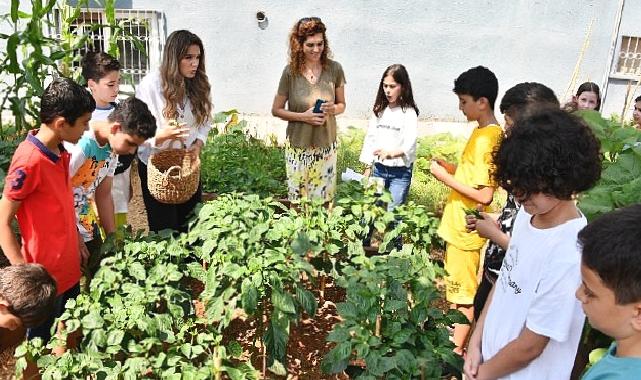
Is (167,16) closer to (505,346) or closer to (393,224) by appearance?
(393,224)

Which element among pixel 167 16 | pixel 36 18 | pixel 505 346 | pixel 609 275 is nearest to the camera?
pixel 609 275

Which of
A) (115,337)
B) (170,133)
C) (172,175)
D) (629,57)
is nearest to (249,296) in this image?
(115,337)

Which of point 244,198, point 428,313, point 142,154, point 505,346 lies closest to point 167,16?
point 142,154

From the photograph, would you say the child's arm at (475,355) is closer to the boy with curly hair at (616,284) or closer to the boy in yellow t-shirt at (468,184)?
the boy with curly hair at (616,284)

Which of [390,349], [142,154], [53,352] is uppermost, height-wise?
[142,154]

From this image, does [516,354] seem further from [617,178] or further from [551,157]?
[617,178]

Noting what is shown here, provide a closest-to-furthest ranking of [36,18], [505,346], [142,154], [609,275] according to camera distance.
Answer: [609,275], [505,346], [142,154], [36,18]

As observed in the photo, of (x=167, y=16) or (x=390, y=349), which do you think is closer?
(x=390, y=349)

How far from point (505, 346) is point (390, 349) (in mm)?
561

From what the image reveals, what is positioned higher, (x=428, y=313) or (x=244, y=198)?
(x=244, y=198)

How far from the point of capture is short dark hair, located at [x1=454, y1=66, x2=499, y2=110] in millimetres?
2732

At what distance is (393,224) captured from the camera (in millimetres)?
3211

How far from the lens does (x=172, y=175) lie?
3205mm

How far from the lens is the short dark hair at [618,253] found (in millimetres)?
1221
